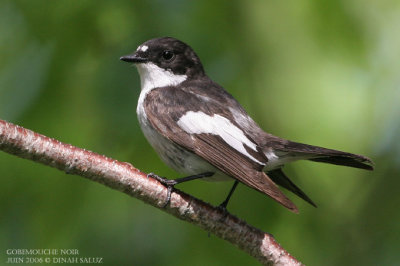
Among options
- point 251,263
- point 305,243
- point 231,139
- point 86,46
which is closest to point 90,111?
point 86,46

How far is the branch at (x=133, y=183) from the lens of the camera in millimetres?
2275

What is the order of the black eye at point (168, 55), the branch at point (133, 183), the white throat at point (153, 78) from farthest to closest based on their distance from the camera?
the black eye at point (168, 55)
the white throat at point (153, 78)
the branch at point (133, 183)

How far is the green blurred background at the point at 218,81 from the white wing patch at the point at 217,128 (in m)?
0.22

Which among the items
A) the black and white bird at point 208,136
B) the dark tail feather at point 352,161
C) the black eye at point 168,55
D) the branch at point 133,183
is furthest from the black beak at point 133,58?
the dark tail feather at point 352,161

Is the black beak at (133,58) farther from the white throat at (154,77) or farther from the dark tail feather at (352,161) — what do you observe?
the dark tail feather at (352,161)

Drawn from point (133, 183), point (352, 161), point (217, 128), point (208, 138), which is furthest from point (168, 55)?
point (133, 183)

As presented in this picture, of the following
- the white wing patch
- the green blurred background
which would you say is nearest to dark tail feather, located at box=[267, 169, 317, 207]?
the green blurred background

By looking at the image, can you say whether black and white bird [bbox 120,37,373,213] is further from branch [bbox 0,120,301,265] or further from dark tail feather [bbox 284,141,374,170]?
branch [bbox 0,120,301,265]

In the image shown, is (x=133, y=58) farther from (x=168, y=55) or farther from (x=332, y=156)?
(x=332, y=156)

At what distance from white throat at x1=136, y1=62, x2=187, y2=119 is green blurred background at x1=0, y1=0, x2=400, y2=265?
0.16 metres

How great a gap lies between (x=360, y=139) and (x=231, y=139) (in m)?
0.79

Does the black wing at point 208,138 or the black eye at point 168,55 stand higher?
the black eye at point 168,55

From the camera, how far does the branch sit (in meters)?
2.28

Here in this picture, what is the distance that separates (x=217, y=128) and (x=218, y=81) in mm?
366
